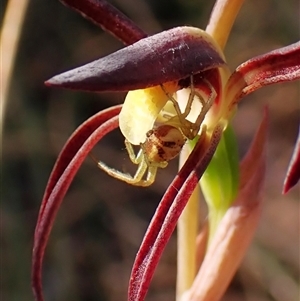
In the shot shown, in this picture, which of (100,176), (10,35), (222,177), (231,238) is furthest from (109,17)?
(100,176)

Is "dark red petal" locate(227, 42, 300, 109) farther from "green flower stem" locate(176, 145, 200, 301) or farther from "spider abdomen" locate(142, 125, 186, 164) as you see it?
"green flower stem" locate(176, 145, 200, 301)

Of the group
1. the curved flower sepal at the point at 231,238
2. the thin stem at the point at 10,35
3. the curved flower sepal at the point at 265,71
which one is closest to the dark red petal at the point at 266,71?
the curved flower sepal at the point at 265,71

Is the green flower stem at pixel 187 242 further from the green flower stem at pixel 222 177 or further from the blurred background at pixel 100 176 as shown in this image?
the blurred background at pixel 100 176

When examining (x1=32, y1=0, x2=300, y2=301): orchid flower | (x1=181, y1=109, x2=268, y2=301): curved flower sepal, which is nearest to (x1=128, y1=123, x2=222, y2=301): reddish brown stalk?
(x1=32, y1=0, x2=300, y2=301): orchid flower

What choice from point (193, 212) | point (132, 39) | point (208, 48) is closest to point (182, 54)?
point (208, 48)

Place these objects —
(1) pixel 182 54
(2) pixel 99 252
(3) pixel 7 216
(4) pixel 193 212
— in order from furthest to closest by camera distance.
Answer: (2) pixel 99 252
(3) pixel 7 216
(4) pixel 193 212
(1) pixel 182 54

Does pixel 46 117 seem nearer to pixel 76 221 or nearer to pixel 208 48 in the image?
pixel 76 221

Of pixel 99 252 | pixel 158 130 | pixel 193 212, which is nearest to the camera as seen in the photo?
pixel 158 130
